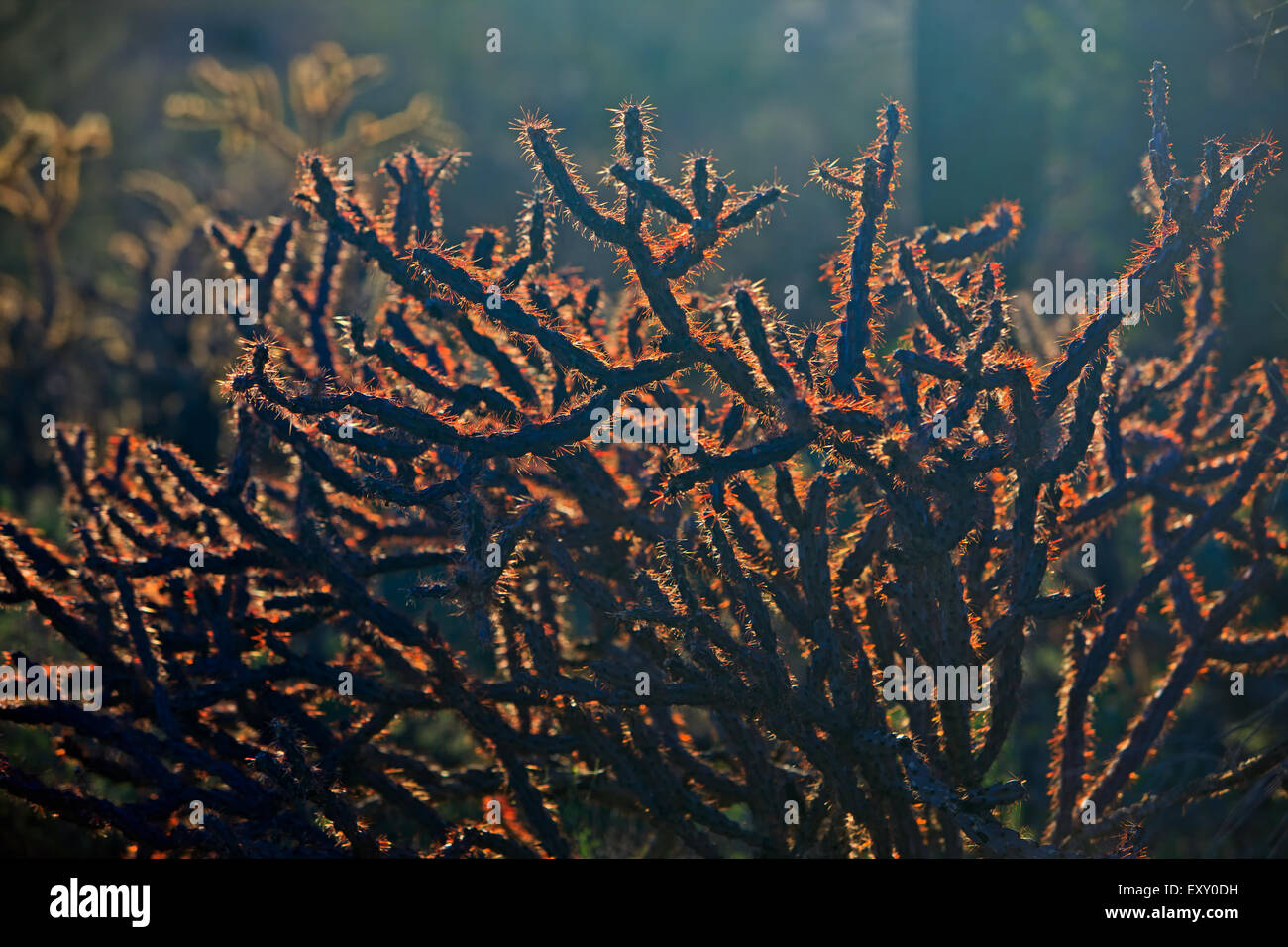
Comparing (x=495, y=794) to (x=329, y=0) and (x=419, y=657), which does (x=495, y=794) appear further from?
(x=329, y=0)

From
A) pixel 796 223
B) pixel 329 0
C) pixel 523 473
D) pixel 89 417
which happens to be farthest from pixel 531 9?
pixel 523 473

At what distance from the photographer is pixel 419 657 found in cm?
359

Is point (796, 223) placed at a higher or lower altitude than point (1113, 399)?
higher

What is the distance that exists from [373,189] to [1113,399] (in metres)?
10.9

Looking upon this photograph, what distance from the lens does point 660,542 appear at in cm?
303

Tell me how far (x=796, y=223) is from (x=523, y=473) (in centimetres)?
1156

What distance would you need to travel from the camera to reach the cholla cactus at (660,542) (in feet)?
9.59

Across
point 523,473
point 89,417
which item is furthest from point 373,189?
point 523,473

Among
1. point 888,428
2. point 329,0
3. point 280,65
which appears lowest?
point 888,428

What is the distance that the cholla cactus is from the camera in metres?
2.92
